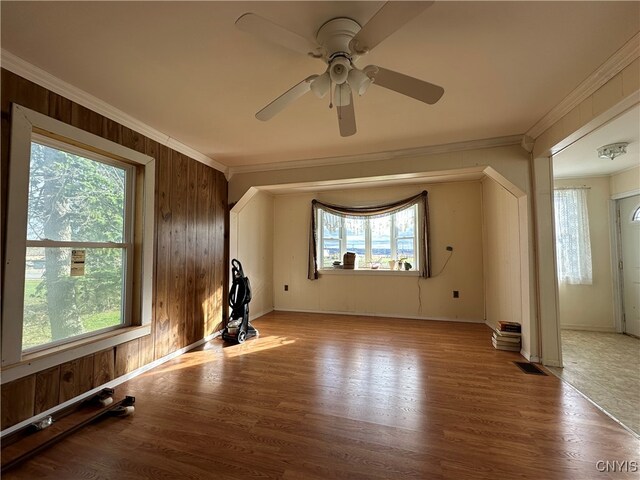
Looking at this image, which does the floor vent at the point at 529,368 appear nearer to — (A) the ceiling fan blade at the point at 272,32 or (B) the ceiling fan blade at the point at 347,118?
(B) the ceiling fan blade at the point at 347,118

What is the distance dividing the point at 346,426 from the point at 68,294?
2.34 meters

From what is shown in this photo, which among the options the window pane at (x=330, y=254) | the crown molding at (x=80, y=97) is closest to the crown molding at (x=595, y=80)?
the window pane at (x=330, y=254)

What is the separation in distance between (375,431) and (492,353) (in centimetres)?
208

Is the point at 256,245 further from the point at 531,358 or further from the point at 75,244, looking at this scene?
the point at 531,358

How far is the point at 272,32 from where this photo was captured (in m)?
1.19

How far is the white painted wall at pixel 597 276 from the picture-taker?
13.1 ft

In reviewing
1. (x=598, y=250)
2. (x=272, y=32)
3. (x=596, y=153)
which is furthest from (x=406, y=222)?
(x=272, y=32)

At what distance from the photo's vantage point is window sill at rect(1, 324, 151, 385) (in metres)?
1.74

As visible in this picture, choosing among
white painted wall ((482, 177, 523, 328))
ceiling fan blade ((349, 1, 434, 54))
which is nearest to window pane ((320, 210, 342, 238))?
white painted wall ((482, 177, 523, 328))

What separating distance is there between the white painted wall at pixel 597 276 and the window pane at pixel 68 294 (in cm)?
566

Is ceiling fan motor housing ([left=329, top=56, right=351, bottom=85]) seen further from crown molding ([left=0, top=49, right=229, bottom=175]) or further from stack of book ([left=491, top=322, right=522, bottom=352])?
stack of book ([left=491, top=322, right=522, bottom=352])

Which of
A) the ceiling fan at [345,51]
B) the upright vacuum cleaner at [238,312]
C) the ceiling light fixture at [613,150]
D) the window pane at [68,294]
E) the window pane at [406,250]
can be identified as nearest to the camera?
the ceiling fan at [345,51]
